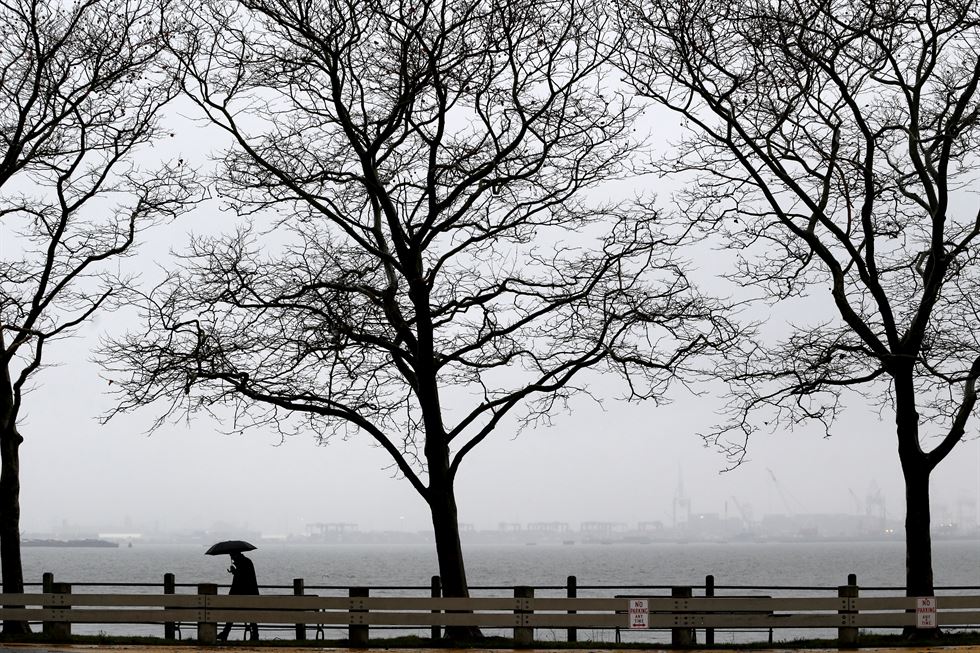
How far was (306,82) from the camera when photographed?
21031mm

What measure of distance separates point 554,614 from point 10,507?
10.5 m

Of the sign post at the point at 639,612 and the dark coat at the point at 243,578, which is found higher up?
the dark coat at the point at 243,578

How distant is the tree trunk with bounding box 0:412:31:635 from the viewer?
22.2 metres

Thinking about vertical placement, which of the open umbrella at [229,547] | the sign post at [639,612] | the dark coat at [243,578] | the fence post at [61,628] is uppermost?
the open umbrella at [229,547]

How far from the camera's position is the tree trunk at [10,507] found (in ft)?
72.7

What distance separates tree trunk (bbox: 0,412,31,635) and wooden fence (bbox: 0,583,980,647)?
3285 millimetres

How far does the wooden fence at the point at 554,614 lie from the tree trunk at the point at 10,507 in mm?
3285

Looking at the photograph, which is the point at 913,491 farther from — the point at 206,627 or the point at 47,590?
the point at 47,590

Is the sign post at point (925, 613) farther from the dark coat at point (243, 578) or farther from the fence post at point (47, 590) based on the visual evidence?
the fence post at point (47, 590)

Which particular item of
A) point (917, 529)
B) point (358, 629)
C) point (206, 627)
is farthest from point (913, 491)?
point (206, 627)

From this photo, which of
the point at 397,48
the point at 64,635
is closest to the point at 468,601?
the point at 64,635

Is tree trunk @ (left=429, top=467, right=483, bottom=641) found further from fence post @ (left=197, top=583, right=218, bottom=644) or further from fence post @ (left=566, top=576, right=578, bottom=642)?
fence post @ (left=197, top=583, right=218, bottom=644)

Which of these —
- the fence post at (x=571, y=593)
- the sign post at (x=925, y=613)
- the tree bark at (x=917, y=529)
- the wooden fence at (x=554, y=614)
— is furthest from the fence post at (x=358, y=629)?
the tree bark at (x=917, y=529)

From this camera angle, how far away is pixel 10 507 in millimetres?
22203
